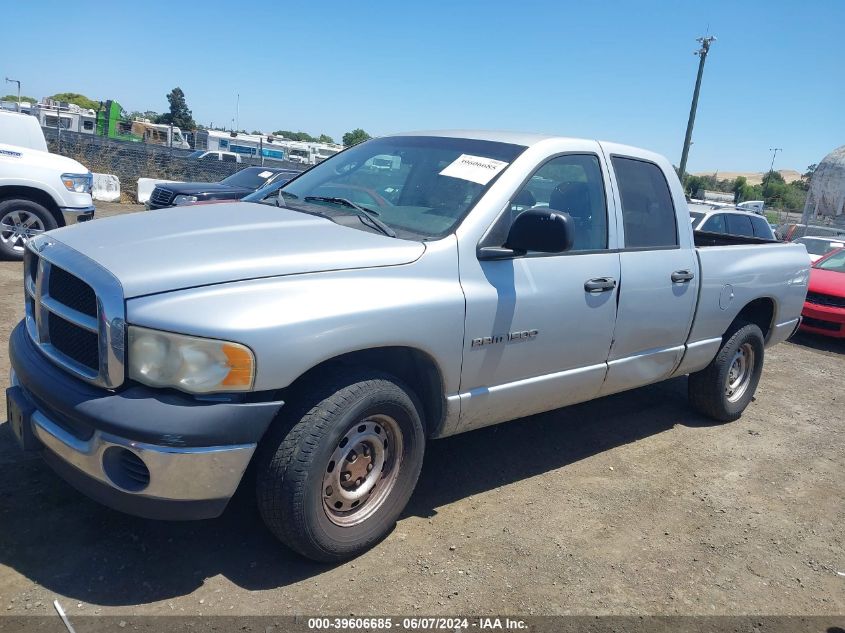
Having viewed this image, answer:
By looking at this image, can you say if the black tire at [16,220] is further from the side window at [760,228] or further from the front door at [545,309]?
the side window at [760,228]

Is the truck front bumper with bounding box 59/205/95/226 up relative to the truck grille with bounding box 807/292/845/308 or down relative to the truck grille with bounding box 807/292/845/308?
up

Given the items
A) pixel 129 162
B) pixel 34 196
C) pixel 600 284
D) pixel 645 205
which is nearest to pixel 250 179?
pixel 34 196

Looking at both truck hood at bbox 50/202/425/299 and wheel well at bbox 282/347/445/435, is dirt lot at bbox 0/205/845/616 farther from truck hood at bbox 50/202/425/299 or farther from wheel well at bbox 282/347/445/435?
truck hood at bbox 50/202/425/299

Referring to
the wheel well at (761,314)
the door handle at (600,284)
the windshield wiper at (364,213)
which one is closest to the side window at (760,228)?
the wheel well at (761,314)

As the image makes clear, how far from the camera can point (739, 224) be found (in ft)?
45.1

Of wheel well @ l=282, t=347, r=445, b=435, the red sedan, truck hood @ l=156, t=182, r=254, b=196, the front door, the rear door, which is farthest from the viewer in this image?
truck hood @ l=156, t=182, r=254, b=196

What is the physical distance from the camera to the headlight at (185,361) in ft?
8.39

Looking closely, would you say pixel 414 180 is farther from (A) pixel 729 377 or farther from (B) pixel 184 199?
(B) pixel 184 199

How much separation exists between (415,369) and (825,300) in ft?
28.8

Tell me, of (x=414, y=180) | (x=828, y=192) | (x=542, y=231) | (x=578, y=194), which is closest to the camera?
(x=542, y=231)

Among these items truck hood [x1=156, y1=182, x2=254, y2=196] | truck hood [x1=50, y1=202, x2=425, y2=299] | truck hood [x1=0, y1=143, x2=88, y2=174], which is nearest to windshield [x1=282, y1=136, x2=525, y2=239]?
truck hood [x1=50, y1=202, x2=425, y2=299]

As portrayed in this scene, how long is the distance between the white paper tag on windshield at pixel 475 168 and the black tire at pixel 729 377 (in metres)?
2.67

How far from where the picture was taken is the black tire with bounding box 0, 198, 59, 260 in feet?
28.3

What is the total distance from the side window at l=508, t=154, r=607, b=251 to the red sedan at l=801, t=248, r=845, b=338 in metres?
6.56
